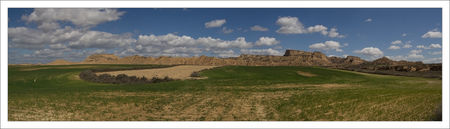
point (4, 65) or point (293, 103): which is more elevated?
point (4, 65)

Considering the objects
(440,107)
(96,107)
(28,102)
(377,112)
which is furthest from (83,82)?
(440,107)

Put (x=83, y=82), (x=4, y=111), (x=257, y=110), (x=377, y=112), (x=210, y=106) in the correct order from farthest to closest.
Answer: (x=83, y=82) < (x=210, y=106) < (x=257, y=110) < (x=4, y=111) < (x=377, y=112)

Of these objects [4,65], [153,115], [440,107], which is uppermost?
[4,65]

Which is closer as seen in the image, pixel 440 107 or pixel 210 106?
→ pixel 440 107

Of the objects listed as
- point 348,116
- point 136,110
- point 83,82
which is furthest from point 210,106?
point 83,82

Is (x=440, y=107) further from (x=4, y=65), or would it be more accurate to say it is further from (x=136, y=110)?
(x=4, y=65)

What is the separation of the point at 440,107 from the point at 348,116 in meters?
5.60

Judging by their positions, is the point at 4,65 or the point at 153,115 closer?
the point at 153,115

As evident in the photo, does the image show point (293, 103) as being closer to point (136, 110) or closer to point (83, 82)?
point (136, 110)

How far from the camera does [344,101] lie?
907 inches

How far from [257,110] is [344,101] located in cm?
792

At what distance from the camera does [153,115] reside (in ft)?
69.1

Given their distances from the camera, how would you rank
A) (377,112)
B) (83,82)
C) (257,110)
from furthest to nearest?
(83,82), (257,110), (377,112)

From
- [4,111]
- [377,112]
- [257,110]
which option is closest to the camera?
[377,112]
